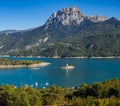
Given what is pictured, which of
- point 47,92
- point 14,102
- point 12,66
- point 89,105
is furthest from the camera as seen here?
point 12,66

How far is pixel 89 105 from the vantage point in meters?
45.5

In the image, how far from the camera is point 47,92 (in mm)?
61500

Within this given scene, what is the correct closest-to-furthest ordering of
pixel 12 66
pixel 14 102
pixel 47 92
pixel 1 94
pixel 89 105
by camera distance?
pixel 89 105 → pixel 14 102 → pixel 1 94 → pixel 47 92 → pixel 12 66

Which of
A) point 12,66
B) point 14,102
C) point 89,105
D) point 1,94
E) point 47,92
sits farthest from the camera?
point 12,66

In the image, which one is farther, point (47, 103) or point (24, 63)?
point (24, 63)

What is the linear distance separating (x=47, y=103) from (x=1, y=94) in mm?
7660

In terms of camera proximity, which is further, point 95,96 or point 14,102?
point 95,96

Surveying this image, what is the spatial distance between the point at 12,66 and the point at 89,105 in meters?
149

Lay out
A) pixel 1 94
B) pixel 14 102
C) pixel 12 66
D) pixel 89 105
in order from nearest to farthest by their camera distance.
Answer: pixel 89 105
pixel 14 102
pixel 1 94
pixel 12 66

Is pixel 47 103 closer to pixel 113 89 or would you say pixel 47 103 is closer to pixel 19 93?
pixel 19 93

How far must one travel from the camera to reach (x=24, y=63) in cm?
19412

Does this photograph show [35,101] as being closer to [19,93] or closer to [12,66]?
[19,93]

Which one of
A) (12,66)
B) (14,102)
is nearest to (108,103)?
(14,102)

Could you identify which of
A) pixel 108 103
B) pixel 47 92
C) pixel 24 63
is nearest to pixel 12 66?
pixel 24 63
